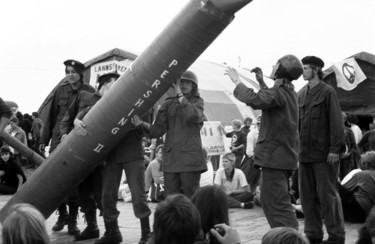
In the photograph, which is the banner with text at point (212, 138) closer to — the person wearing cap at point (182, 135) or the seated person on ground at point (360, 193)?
the seated person on ground at point (360, 193)

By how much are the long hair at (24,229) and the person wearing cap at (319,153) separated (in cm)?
354

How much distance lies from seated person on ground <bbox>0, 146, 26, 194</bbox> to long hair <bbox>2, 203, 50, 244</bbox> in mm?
10625

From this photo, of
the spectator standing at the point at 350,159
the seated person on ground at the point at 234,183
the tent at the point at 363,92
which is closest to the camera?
the seated person on ground at the point at 234,183

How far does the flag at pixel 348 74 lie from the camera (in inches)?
632

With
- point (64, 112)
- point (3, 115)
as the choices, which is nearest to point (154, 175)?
point (64, 112)

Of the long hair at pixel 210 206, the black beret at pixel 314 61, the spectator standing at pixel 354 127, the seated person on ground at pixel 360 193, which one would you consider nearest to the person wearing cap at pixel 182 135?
the black beret at pixel 314 61

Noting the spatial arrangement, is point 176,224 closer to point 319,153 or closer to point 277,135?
point 277,135

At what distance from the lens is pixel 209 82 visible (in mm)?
20641

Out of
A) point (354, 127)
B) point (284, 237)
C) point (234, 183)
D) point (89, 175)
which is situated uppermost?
point (354, 127)

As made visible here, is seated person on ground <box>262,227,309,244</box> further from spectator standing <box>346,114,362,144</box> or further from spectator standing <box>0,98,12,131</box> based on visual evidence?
spectator standing <box>346,114,362,144</box>

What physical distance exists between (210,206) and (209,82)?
16801 millimetres

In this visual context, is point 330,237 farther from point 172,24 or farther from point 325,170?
point 172,24

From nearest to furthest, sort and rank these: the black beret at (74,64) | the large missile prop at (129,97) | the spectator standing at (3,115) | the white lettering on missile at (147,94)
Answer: the large missile prop at (129,97) < the white lettering on missile at (147,94) < the spectator standing at (3,115) < the black beret at (74,64)

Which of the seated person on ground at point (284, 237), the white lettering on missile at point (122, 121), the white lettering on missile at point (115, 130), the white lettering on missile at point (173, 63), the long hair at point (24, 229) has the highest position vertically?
the white lettering on missile at point (173, 63)
